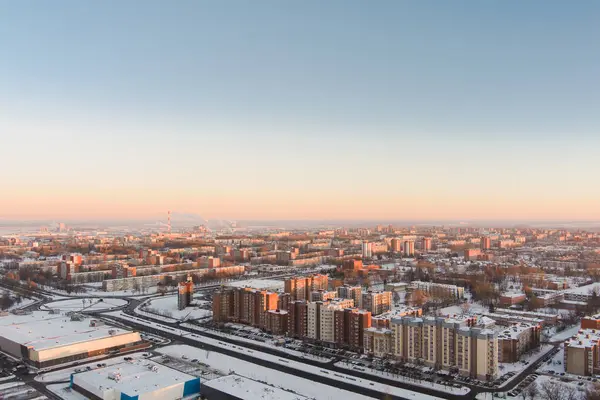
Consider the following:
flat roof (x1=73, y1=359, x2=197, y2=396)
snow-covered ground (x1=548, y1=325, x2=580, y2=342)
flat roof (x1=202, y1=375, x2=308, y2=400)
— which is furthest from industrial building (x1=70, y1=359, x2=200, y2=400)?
snow-covered ground (x1=548, y1=325, x2=580, y2=342)

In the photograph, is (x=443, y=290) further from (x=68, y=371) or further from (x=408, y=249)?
(x=408, y=249)

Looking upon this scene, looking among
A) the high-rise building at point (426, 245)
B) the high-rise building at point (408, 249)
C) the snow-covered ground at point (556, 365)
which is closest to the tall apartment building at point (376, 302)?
the snow-covered ground at point (556, 365)

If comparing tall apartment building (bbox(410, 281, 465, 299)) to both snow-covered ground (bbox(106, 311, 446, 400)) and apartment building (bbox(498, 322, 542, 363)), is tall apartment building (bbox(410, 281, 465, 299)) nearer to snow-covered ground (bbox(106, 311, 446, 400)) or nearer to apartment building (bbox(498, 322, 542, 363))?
apartment building (bbox(498, 322, 542, 363))

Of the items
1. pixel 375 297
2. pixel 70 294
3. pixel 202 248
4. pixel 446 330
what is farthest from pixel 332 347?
pixel 202 248

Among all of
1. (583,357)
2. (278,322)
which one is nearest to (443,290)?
(278,322)

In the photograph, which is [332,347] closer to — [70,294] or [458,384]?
[458,384]

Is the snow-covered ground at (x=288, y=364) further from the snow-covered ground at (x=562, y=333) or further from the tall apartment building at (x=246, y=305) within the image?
the snow-covered ground at (x=562, y=333)
